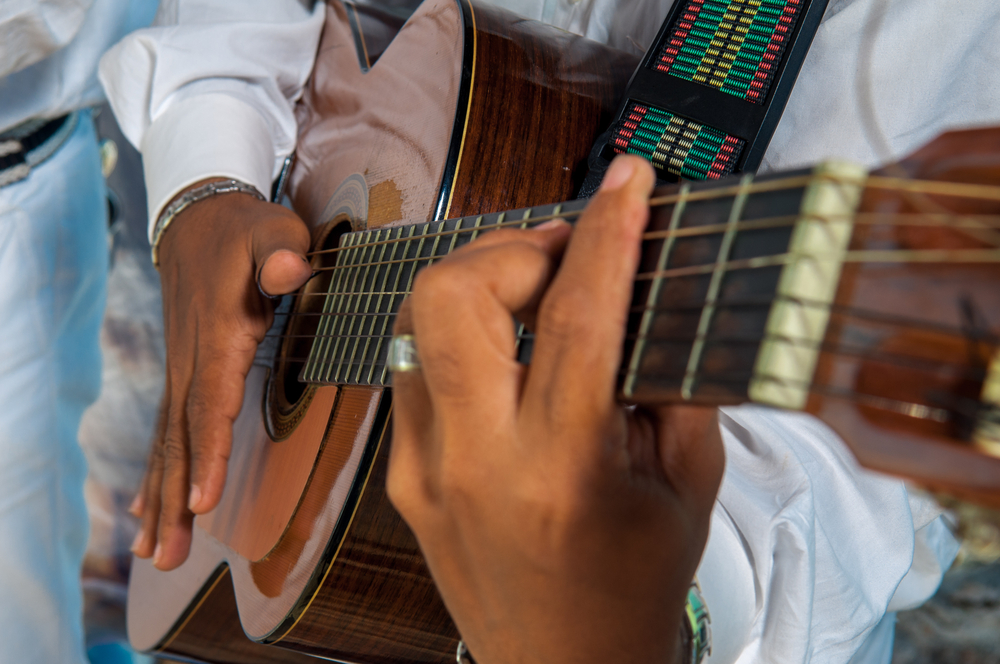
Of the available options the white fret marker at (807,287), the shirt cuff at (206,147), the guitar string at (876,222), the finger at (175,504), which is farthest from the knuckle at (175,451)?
the white fret marker at (807,287)

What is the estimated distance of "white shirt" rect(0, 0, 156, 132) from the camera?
967mm

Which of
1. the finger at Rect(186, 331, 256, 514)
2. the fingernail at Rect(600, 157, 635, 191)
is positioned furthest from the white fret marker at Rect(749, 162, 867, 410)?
the finger at Rect(186, 331, 256, 514)

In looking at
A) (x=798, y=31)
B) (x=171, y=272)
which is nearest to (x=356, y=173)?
(x=171, y=272)

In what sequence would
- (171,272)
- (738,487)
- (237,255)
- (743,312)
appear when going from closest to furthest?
→ (743,312)
(738,487)
(237,255)
(171,272)

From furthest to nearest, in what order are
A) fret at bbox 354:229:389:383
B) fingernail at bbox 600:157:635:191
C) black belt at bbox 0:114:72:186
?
black belt at bbox 0:114:72:186 < fret at bbox 354:229:389:383 < fingernail at bbox 600:157:635:191

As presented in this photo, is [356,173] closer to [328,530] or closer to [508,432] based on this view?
[328,530]

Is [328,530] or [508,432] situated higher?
[508,432]

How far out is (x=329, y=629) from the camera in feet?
2.66

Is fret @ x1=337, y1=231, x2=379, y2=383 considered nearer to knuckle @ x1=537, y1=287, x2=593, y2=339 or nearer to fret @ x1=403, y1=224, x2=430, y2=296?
fret @ x1=403, y1=224, x2=430, y2=296

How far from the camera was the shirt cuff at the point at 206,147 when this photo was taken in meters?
1.02

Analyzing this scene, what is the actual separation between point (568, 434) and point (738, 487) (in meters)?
0.37

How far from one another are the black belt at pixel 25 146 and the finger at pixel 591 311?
3.74 feet

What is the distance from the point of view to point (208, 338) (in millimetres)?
897

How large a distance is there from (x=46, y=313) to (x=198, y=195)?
42cm
